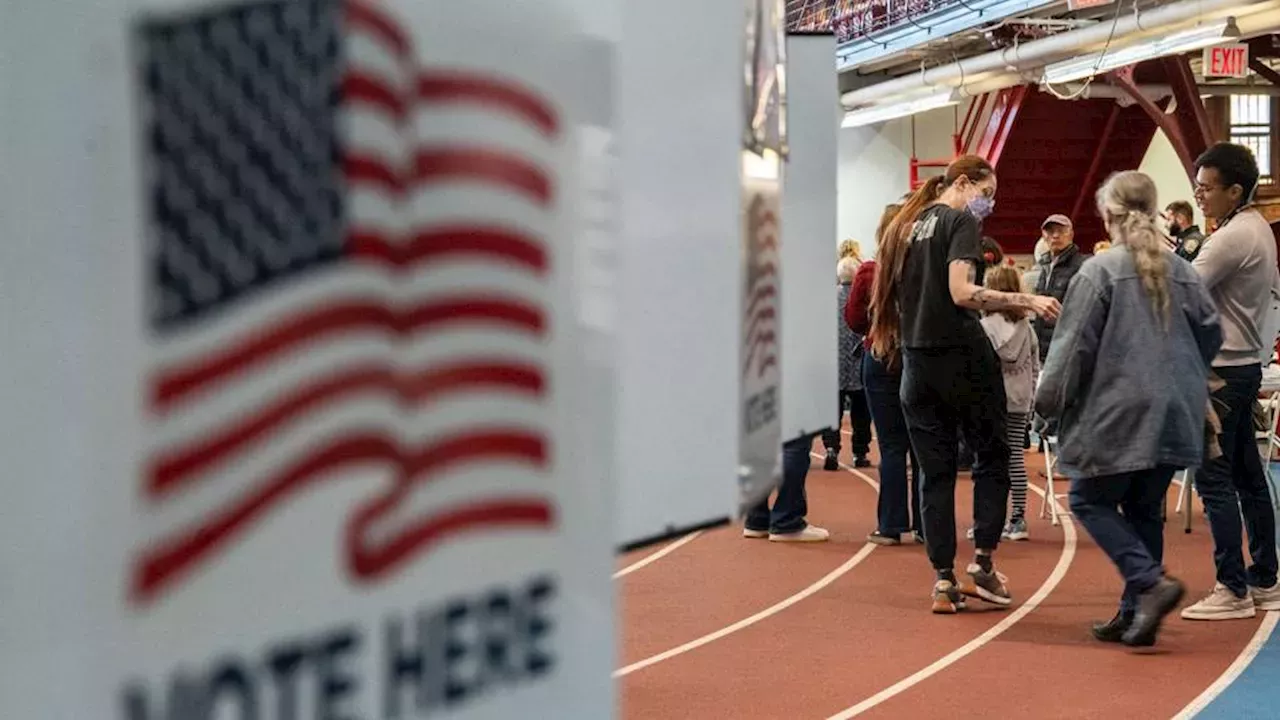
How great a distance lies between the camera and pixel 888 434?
7.48 metres

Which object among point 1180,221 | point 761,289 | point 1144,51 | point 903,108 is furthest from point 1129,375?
point 903,108

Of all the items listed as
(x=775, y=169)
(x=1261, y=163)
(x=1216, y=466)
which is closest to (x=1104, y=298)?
(x=1216, y=466)

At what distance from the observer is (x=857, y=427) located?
11234 mm

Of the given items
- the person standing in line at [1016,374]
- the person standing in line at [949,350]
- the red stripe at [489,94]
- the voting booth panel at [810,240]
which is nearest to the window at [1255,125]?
the person standing in line at [1016,374]

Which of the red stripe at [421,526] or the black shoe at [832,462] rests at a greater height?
the red stripe at [421,526]

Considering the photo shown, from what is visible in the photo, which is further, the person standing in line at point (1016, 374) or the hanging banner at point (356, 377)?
the person standing in line at point (1016, 374)

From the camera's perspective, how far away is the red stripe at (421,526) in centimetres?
93

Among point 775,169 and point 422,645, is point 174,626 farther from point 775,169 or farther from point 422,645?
point 775,169

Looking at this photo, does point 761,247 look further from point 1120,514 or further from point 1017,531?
point 1017,531

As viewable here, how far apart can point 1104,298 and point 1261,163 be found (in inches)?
667

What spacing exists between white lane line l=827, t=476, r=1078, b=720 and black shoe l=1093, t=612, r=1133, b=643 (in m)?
0.37

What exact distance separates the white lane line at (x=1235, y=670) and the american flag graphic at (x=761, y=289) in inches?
127

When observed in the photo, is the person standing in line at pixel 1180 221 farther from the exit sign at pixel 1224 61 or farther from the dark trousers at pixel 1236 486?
the dark trousers at pixel 1236 486

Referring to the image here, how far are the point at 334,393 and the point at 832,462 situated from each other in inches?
412
